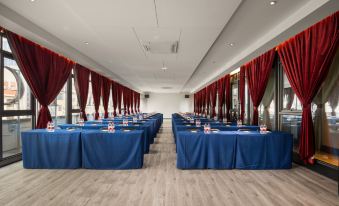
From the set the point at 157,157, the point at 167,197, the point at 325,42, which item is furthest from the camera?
the point at 157,157

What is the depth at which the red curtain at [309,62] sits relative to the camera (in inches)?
155

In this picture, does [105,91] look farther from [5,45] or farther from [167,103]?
[167,103]

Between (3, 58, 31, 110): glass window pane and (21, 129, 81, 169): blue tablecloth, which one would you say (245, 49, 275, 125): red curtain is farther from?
(3, 58, 31, 110): glass window pane

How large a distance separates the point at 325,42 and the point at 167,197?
3635 millimetres

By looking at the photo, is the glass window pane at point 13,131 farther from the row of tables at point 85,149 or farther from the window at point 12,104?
the row of tables at point 85,149

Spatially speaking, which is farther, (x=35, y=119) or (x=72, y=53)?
(x=72, y=53)

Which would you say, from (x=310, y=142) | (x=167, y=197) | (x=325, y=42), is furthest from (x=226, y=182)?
(x=325, y=42)

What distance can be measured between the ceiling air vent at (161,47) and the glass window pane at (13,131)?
354 centimetres

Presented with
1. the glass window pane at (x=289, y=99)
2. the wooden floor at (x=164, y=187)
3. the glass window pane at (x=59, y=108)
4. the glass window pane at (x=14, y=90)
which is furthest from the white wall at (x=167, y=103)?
the wooden floor at (x=164, y=187)

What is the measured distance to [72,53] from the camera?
6.48 m

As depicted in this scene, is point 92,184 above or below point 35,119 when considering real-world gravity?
below

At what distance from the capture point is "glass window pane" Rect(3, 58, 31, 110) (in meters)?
5.26

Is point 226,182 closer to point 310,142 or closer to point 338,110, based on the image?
point 310,142

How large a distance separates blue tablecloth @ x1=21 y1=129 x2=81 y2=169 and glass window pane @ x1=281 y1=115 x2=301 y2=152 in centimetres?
477
